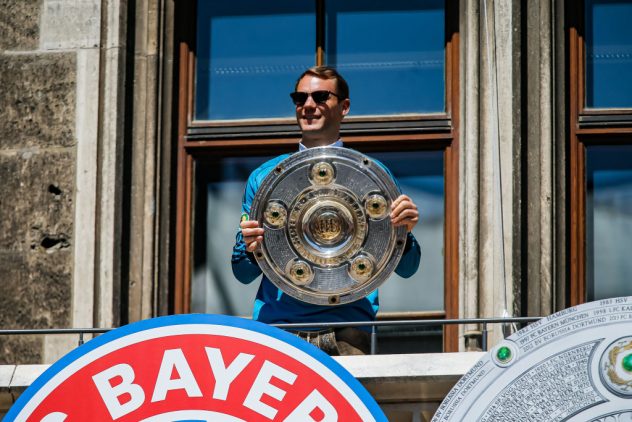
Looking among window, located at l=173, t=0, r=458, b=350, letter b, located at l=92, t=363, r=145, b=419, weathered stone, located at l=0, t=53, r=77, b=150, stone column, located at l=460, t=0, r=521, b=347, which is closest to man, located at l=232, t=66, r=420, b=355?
letter b, located at l=92, t=363, r=145, b=419

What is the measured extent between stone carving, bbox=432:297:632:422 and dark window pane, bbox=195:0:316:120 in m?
1.95

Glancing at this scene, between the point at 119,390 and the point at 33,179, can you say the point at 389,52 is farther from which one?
the point at 119,390

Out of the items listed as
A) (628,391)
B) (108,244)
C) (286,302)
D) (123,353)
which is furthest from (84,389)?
(628,391)

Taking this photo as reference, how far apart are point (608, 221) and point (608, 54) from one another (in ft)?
2.14

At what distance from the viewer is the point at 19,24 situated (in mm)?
7785

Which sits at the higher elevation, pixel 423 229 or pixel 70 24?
pixel 70 24

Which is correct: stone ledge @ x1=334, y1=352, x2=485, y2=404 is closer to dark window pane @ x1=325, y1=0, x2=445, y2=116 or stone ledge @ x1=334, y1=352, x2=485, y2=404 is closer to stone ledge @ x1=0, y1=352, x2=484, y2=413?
stone ledge @ x1=0, y1=352, x2=484, y2=413

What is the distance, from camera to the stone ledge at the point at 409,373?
6375 millimetres

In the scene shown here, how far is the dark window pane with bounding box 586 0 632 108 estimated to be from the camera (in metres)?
7.68

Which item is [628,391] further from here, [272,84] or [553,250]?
[272,84]

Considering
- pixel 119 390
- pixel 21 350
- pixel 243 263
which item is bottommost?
pixel 119 390

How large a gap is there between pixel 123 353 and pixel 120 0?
186cm

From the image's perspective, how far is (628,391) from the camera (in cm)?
611

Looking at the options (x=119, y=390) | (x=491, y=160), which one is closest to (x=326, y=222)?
(x=119, y=390)
